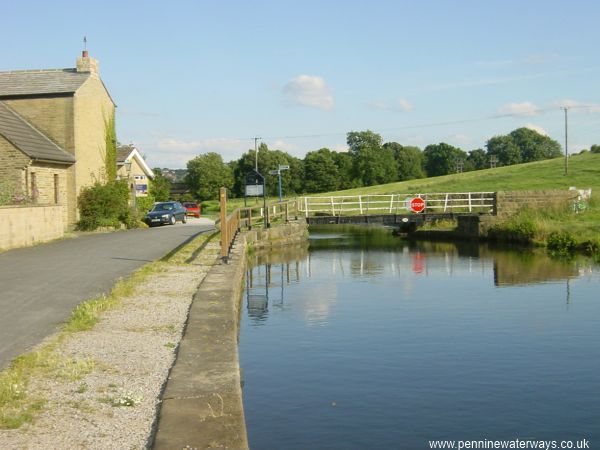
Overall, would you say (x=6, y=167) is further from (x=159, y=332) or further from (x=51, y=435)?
(x=51, y=435)

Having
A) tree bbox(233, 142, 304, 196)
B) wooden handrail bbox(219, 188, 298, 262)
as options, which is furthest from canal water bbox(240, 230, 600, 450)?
tree bbox(233, 142, 304, 196)

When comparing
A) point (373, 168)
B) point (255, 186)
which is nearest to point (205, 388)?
point (255, 186)

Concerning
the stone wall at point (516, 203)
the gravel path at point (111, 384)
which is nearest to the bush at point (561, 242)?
the stone wall at point (516, 203)

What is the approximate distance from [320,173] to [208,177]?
64.5ft

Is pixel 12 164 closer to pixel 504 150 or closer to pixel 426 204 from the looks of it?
pixel 426 204

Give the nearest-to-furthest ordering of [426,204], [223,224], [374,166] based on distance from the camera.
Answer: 1. [223,224]
2. [426,204]
3. [374,166]

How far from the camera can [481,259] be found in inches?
1167

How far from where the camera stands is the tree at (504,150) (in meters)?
137

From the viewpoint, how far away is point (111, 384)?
305 inches

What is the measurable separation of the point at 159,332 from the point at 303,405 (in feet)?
8.06

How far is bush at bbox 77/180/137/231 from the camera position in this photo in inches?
1353

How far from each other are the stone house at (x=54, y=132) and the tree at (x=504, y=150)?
111m

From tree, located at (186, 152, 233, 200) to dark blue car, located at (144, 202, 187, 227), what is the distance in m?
81.5

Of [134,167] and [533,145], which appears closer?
[134,167]
